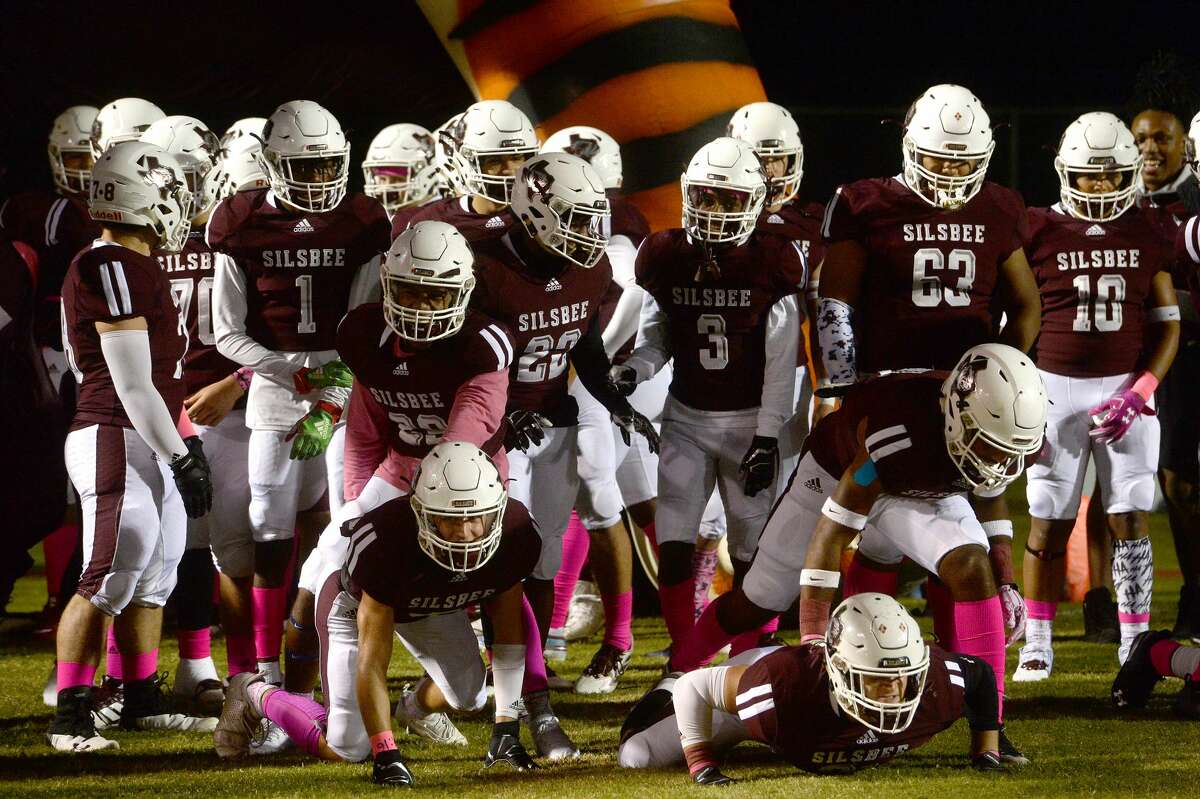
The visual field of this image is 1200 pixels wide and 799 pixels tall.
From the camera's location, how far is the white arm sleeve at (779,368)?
4914 mm

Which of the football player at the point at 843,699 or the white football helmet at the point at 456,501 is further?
the white football helmet at the point at 456,501

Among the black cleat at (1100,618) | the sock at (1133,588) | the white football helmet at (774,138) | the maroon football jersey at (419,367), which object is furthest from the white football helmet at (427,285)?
the black cleat at (1100,618)

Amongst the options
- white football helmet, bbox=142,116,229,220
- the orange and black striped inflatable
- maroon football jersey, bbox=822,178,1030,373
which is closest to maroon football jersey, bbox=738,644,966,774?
maroon football jersey, bbox=822,178,1030,373

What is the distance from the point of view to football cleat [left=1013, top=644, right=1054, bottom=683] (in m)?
5.39

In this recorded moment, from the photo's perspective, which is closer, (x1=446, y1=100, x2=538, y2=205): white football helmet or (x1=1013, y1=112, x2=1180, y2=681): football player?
(x1=446, y1=100, x2=538, y2=205): white football helmet

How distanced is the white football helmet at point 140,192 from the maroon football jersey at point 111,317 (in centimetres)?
12

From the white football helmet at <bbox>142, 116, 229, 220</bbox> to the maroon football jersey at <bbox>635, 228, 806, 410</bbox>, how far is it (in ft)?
4.92

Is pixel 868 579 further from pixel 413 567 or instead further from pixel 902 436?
pixel 413 567

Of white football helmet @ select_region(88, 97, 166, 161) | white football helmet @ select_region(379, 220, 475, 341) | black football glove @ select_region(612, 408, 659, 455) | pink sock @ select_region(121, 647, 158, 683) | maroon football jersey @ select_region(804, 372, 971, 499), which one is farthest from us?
white football helmet @ select_region(88, 97, 166, 161)

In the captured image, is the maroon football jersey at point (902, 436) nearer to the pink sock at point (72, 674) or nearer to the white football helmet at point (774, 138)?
the white football helmet at point (774, 138)

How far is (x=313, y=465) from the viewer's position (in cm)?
507

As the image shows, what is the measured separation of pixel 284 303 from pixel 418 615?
1.29 meters

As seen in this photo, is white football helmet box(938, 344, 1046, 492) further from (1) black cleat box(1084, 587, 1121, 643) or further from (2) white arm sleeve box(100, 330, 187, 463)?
(1) black cleat box(1084, 587, 1121, 643)

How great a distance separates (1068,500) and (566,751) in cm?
208
